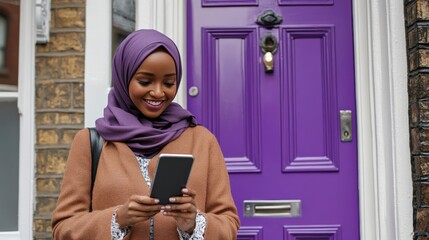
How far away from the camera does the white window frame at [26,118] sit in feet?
9.89

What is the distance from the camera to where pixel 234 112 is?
3.21m

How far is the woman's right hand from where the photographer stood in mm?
1688

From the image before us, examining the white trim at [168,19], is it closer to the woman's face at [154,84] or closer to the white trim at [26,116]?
the white trim at [26,116]

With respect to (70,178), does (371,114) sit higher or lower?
higher

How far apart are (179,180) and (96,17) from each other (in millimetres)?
1638

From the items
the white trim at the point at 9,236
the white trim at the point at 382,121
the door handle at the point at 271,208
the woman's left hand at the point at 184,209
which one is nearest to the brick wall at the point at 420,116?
the white trim at the point at 382,121

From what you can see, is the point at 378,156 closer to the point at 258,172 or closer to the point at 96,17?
the point at 258,172

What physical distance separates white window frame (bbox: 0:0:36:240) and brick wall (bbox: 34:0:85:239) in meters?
0.03

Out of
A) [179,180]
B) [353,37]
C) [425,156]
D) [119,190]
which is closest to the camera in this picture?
[179,180]

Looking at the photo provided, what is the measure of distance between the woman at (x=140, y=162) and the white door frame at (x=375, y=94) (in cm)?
108

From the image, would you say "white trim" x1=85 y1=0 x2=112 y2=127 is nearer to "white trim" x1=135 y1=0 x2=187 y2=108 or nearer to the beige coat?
"white trim" x1=135 y1=0 x2=187 y2=108

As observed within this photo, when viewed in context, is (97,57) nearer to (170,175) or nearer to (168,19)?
(168,19)

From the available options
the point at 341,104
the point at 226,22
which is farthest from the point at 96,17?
the point at 341,104

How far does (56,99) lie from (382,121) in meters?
1.69
